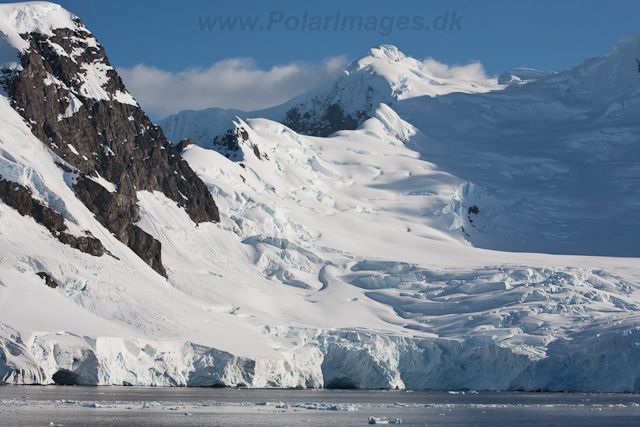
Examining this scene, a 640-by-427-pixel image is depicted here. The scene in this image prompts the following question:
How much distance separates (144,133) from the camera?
121 metres

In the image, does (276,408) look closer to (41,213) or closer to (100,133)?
(41,213)

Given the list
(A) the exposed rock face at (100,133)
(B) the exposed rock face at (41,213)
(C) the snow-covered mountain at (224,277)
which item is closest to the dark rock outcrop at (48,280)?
(C) the snow-covered mountain at (224,277)

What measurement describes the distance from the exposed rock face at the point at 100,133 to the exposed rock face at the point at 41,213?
9.83 meters

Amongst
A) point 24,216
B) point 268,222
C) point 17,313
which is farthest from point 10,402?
point 268,222

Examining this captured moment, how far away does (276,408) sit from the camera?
61656 millimetres

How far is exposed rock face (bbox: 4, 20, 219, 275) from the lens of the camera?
10206 cm

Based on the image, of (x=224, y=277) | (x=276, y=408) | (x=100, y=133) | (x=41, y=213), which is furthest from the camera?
(x=100, y=133)

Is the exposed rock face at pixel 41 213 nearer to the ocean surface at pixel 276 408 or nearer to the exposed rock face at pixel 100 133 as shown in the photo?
the exposed rock face at pixel 100 133

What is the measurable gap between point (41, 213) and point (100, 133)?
2401cm

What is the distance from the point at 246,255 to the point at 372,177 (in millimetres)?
67039

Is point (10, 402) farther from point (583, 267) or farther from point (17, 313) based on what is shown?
point (583, 267)

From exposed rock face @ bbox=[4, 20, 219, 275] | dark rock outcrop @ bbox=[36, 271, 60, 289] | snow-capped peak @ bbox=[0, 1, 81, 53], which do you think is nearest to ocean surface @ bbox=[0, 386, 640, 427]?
dark rock outcrop @ bbox=[36, 271, 60, 289]

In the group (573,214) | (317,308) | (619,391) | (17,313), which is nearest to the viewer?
(17,313)

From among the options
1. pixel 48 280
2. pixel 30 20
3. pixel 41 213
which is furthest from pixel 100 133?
pixel 48 280
